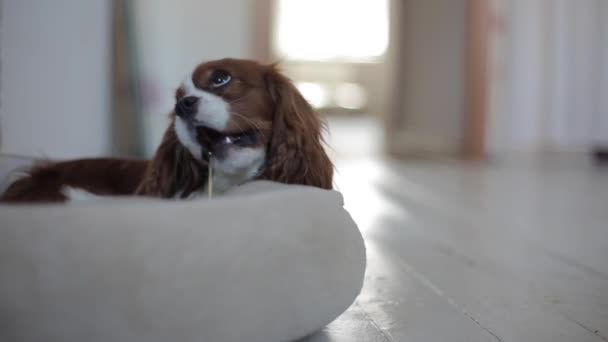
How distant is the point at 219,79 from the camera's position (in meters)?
1.30

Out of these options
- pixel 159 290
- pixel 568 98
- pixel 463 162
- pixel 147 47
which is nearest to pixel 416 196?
pixel 147 47

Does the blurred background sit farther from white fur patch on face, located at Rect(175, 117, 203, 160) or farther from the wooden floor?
the wooden floor

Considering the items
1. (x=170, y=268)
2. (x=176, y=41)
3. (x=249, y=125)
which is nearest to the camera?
(x=170, y=268)

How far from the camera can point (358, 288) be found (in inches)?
46.1

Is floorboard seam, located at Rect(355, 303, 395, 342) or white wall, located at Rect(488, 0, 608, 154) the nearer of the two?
floorboard seam, located at Rect(355, 303, 395, 342)

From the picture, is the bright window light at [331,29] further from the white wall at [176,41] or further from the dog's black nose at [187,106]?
the dog's black nose at [187,106]

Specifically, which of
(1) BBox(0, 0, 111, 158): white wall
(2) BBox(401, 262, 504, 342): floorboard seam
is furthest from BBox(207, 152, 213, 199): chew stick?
(1) BBox(0, 0, 111, 158): white wall

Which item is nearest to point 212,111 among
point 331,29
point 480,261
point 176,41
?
point 480,261

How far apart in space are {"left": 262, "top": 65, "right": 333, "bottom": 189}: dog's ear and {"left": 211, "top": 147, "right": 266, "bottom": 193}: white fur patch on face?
0.08 feet

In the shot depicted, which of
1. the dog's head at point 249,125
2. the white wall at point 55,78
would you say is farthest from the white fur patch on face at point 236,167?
the white wall at point 55,78

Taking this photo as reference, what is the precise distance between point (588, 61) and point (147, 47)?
12.2ft

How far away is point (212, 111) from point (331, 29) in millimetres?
9370

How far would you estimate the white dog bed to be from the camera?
0.85 metres

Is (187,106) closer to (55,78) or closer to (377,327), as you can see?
(377,327)
